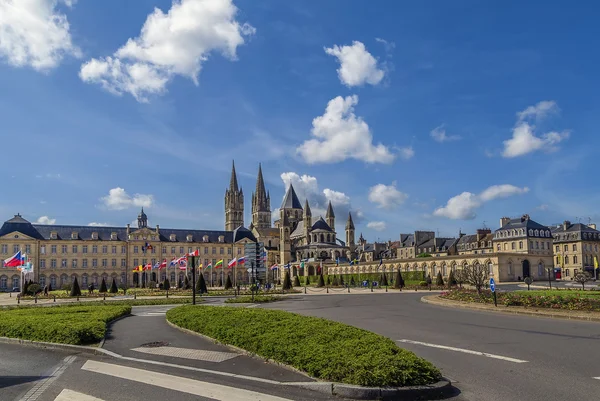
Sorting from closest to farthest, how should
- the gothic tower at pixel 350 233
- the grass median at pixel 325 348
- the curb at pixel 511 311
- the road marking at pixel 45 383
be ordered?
the grass median at pixel 325 348 → the road marking at pixel 45 383 → the curb at pixel 511 311 → the gothic tower at pixel 350 233

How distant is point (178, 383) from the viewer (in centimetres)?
886

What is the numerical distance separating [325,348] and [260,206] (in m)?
143

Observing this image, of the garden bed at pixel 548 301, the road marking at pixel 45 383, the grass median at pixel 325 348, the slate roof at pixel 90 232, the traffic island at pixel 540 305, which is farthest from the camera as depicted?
the slate roof at pixel 90 232

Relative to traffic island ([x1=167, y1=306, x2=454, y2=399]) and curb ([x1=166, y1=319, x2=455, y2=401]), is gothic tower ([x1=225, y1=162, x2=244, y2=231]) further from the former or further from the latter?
curb ([x1=166, y1=319, x2=455, y2=401])

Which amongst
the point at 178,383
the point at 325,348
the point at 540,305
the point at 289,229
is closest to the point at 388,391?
the point at 325,348

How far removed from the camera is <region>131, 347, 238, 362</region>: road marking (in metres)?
11.2

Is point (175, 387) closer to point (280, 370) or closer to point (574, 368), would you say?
point (280, 370)

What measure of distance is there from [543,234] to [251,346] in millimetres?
80464

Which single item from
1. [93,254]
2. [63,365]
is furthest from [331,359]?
[93,254]

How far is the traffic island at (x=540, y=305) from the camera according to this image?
61.6 ft

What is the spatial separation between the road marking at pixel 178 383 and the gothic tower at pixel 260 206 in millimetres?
139029

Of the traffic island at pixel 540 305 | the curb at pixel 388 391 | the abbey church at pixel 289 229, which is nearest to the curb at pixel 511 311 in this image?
the traffic island at pixel 540 305

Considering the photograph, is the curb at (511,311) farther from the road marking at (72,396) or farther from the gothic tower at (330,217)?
the gothic tower at (330,217)

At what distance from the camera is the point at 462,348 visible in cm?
1205
